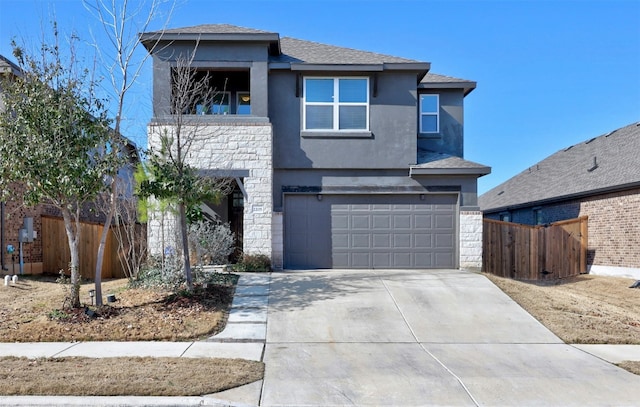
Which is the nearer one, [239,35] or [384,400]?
[384,400]

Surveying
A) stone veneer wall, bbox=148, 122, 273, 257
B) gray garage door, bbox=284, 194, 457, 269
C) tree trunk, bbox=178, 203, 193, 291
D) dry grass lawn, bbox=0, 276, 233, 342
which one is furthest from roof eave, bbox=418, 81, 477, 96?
dry grass lawn, bbox=0, 276, 233, 342

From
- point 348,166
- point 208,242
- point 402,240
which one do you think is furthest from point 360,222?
point 208,242

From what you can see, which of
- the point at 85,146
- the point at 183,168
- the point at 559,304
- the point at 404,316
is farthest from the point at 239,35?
the point at 559,304

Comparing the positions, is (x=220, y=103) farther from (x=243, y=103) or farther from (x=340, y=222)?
(x=340, y=222)

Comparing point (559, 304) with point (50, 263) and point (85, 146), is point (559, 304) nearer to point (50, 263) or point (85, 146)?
point (85, 146)

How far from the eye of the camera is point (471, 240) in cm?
1433

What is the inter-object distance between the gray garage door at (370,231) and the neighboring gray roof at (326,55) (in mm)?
4177

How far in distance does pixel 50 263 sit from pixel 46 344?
7.53 metres

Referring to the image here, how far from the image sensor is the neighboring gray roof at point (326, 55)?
1476cm

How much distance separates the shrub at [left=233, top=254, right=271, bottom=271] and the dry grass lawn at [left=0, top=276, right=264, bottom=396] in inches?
69.4

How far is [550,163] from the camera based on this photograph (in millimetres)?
25219

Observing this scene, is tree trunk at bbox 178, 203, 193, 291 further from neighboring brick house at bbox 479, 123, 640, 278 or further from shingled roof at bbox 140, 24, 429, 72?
neighboring brick house at bbox 479, 123, 640, 278

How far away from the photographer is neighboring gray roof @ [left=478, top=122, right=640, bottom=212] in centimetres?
1723

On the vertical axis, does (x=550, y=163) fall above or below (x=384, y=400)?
above
